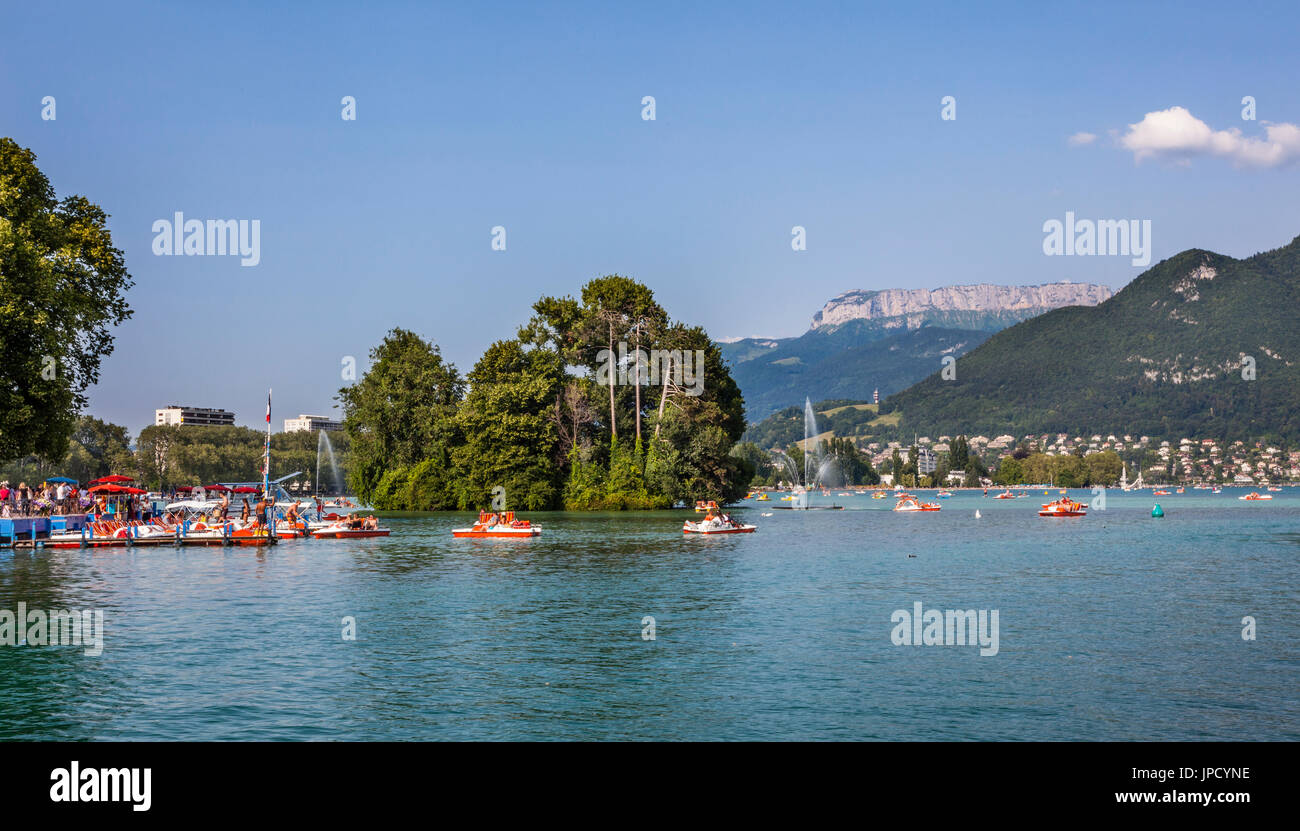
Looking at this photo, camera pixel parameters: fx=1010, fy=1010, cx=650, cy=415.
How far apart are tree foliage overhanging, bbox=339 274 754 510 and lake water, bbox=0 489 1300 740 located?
156ft

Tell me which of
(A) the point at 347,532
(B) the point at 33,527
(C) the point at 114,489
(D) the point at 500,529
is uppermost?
(C) the point at 114,489

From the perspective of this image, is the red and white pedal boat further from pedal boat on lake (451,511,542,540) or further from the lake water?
the lake water

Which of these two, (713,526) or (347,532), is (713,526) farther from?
(347,532)

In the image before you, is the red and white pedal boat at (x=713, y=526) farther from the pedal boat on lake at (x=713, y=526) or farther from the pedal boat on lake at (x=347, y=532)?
the pedal boat on lake at (x=347, y=532)

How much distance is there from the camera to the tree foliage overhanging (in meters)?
105

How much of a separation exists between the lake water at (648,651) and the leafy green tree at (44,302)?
6.97m

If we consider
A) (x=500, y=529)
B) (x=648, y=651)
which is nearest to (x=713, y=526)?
(x=500, y=529)

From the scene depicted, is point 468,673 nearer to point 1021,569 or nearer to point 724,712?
point 724,712

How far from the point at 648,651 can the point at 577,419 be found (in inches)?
3232

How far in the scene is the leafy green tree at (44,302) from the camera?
40.3 meters

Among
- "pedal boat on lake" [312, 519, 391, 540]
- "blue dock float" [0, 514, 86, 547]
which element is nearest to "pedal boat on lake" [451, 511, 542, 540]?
"pedal boat on lake" [312, 519, 391, 540]

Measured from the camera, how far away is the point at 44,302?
41.9 m

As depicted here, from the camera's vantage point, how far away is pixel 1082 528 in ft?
296
